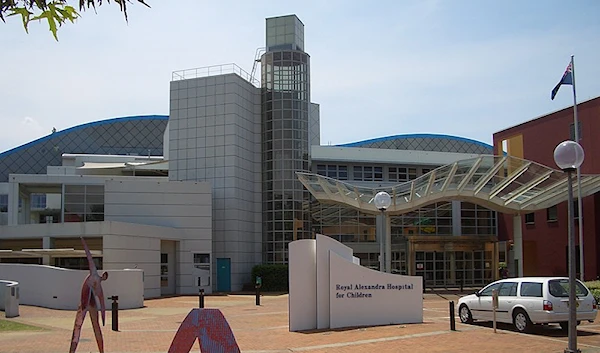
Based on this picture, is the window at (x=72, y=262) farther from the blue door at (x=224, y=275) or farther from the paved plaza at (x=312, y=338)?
the paved plaza at (x=312, y=338)

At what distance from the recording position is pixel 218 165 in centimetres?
4234

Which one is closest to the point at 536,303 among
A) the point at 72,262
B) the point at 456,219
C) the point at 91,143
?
the point at 72,262

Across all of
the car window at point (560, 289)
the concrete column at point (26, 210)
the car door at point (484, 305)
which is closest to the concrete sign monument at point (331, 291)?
the car door at point (484, 305)

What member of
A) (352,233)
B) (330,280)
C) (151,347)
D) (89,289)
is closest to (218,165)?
(352,233)

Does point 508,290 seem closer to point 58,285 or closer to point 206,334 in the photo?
point 206,334

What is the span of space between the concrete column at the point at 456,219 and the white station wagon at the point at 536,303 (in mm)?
29653

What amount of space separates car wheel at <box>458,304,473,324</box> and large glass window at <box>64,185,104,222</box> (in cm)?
2726

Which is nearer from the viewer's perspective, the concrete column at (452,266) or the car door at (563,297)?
the car door at (563,297)

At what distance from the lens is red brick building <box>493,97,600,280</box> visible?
3509cm

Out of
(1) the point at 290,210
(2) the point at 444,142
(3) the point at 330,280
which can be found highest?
(2) the point at 444,142

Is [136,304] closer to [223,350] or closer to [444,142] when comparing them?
[223,350]

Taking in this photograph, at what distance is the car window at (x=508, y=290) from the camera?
17.8 metres

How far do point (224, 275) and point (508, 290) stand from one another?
25.8 metres

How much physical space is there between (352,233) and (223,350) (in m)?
37.7
